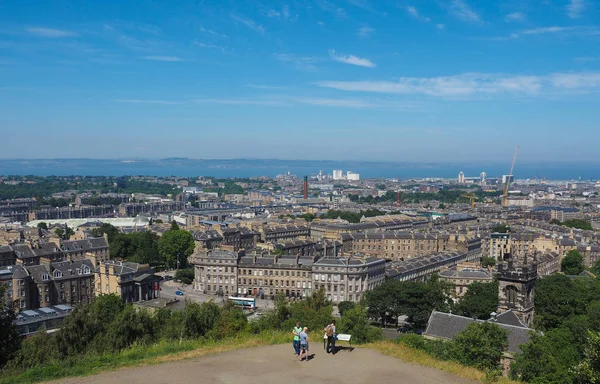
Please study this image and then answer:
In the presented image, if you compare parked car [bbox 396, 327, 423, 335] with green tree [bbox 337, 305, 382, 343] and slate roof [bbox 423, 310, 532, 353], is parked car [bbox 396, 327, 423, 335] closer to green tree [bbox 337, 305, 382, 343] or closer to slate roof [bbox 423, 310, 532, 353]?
slate roof [bbox 423, 310, 532, 353]

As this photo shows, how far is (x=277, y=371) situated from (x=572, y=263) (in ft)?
192

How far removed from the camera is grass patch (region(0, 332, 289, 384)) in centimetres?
1457

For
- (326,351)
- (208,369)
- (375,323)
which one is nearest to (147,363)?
(208,369)

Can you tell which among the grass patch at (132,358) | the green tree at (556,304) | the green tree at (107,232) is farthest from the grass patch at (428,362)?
the green tree at (107,232)

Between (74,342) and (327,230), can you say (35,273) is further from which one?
(327,230)

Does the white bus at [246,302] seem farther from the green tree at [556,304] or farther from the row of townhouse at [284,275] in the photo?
the green tree at [556,304]

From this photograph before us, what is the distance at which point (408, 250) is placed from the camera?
74.2 m

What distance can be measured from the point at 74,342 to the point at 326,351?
13791 millimetres

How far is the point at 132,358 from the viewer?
16141 mm

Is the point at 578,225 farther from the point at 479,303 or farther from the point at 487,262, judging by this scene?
the point at 479,303

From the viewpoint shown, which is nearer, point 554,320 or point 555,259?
point 554,320

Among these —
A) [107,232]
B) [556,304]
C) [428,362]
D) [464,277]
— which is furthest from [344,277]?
[107,232]

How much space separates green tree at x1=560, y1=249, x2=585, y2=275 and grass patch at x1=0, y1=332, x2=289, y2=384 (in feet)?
174

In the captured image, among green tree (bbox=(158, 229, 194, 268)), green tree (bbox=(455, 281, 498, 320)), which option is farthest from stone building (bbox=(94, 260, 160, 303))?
green tree (bbox=(455, 281, 498, 320))
